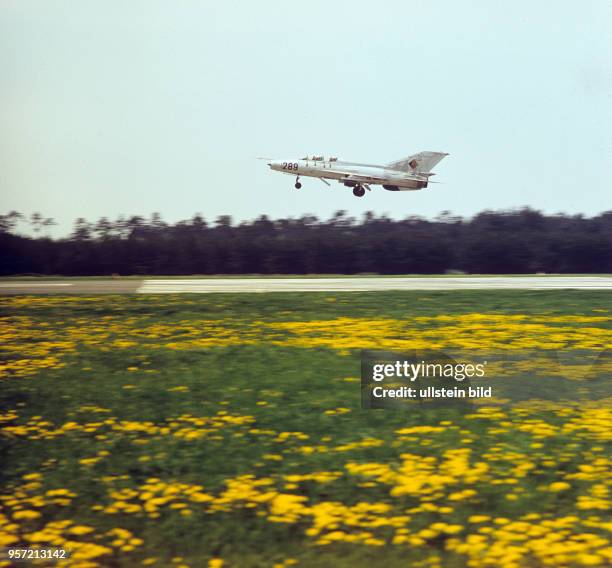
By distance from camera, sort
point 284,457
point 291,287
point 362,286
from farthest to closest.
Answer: point 362,286
point 291,287
point 284,457

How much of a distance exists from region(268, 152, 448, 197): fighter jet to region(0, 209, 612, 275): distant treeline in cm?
1451

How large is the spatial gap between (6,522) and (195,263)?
33.2 meters

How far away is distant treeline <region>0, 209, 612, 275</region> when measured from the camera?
130 ft

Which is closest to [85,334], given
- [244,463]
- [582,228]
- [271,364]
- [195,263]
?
[271,364]

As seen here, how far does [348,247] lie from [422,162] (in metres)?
17.6

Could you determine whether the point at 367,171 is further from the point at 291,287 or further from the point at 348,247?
the point at 348,247

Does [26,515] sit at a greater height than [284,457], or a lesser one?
lesser

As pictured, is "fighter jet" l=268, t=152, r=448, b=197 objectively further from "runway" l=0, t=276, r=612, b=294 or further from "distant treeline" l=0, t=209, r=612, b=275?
"distant treeline" l=0, t=209, r=612, b=275

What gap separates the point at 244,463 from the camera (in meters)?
8.48

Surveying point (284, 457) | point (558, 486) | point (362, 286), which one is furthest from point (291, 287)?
point (558, 486)

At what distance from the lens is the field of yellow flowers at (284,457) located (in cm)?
681

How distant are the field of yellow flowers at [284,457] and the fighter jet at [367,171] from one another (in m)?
9.51

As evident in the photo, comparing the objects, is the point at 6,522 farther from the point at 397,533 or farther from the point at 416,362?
the point at 416,362

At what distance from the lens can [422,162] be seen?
23.3m
